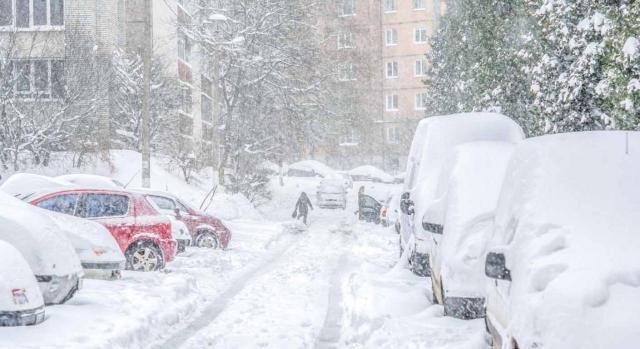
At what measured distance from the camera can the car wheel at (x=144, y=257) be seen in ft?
52.0

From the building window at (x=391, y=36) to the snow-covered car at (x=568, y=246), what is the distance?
77285 millimetres

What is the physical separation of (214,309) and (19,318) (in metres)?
3.61

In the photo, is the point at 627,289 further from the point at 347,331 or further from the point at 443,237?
the point at 347,331

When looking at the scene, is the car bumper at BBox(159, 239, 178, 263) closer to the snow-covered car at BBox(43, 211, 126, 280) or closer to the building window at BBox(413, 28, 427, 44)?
the snow-covered car at BBox(43, 211, 126, 280)

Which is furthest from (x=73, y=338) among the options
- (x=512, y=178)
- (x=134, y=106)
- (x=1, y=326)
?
(x=134, y=106)

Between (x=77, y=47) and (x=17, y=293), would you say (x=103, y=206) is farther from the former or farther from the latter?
(x=77, y=47)

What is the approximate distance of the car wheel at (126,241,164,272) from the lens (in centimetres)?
1584

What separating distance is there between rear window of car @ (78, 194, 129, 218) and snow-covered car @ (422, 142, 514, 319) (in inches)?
276

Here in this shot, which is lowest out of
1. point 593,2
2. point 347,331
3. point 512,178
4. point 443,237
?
point 347,331

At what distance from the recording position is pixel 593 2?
1335cm

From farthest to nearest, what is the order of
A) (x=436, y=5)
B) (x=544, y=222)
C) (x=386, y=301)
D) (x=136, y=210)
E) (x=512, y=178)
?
(x=436, y=5) → (x=136, y=210) → (x=386, y=301) → (x=512, y=178) → (x=544, y=222)

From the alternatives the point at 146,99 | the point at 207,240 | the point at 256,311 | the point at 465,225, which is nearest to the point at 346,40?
the point at 146,99

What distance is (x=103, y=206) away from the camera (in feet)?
51.2

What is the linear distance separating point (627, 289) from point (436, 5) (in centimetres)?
7476
